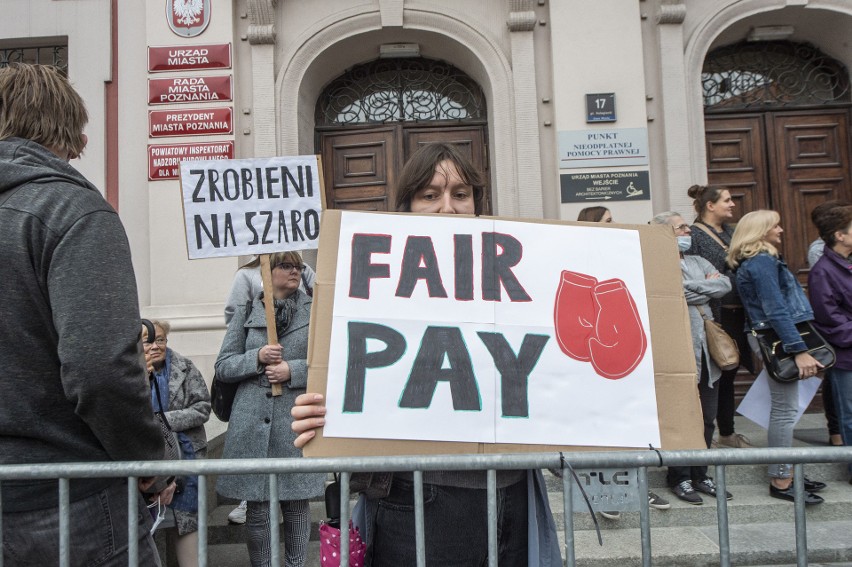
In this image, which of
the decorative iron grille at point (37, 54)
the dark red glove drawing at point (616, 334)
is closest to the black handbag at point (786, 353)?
the dark red glove drawing at point (616, 334)

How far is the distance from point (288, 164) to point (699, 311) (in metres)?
3.15

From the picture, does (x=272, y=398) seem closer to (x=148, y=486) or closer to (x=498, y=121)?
(x=148, y=486)

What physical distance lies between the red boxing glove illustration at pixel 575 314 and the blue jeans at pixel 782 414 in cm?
336

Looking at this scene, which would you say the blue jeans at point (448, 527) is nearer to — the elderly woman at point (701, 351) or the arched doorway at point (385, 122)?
the elderly woman at point (701, 351)

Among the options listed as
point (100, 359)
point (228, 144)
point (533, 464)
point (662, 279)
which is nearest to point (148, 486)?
point (100, 359)

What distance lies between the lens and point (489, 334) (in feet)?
5.42

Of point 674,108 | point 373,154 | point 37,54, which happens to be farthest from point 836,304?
point 37,54

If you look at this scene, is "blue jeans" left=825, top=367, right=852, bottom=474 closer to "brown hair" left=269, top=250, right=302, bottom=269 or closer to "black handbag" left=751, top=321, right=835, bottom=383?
"black handbag" left=751, top=321, right=835, bottom=383

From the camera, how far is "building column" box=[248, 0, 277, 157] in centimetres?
713

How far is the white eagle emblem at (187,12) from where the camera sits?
7125 mm

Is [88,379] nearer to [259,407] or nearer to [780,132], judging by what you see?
[259,407]

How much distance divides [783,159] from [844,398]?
410cm

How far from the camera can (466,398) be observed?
1.60 meters

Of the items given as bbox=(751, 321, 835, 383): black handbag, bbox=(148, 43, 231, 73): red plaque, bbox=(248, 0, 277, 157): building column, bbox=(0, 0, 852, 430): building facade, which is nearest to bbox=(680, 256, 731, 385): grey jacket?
bbox=(751, 321, 835, 383): black handbag
